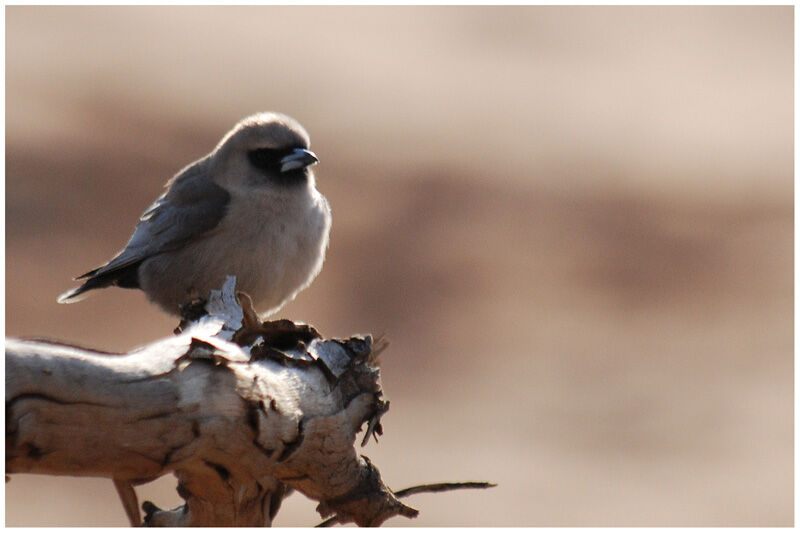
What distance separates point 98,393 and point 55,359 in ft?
0.59

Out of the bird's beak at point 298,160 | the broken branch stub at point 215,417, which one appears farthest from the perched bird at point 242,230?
the broken branch stub at point 215,417

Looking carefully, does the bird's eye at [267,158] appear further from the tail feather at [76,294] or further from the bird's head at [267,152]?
the tail feather at [76,294]

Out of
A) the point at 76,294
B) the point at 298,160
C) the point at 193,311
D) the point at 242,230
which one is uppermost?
the point at 298,160

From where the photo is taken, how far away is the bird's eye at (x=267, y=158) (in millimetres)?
6684

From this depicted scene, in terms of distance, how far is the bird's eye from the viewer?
6684mm

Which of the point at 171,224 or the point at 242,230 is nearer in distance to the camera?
the point at 242,230

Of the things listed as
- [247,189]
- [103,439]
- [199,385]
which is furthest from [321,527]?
[247,189]

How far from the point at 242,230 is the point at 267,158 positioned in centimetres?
51

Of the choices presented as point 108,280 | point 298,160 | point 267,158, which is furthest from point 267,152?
point 108,280

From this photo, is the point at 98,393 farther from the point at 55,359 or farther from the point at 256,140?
the point at 256,140

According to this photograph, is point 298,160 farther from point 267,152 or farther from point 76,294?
point 76,294

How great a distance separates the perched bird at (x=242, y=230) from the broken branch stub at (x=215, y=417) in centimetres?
134

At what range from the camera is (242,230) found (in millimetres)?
6516

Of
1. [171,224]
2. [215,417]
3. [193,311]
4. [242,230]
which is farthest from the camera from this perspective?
[171,224]
